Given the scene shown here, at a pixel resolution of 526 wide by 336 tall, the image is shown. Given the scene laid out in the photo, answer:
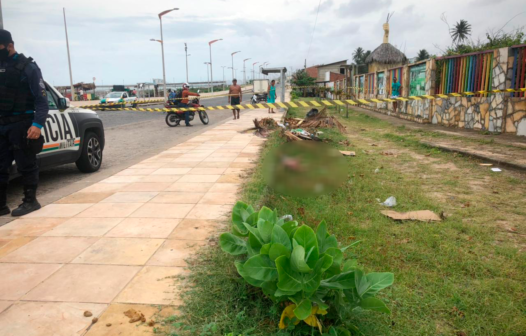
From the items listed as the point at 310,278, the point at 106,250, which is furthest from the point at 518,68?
the point at 106,250

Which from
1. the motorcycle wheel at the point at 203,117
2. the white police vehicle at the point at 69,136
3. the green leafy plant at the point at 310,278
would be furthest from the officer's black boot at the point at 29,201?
the motorcycle wheel at the point at 203,117

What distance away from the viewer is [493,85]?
1111 cm

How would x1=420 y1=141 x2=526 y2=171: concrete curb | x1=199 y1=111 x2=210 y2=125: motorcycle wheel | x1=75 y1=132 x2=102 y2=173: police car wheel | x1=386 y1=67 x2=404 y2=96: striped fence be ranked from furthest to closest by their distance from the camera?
x1=386 y1=67 x2=404 y2=96: striped fence
x1=199 y1=111 x2=210 y2=125: motorcycle wheel
x1=75 y1=132 x2=102 y2=173: police car wheel
x1=420 y1=141 x2=526 y2=171: concrete curb

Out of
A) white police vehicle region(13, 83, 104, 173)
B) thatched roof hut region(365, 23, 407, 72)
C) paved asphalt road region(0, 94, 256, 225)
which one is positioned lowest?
paved asphalt road region(0, 94, 256, 225)

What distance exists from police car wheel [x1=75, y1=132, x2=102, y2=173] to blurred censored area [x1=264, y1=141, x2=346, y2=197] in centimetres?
316

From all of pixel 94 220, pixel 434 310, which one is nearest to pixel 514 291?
pixel 434 310

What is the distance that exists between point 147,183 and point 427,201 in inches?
157

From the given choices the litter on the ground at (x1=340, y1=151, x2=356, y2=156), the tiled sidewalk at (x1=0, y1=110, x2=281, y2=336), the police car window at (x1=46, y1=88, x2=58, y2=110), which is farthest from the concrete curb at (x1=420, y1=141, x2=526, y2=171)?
the police car window at (x1=46, y1=88, x2=58, y2=110)

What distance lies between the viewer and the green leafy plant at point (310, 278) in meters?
2.20

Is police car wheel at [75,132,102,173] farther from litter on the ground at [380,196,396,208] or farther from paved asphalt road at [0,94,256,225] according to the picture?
litter on the ground at [380,196,396,208]

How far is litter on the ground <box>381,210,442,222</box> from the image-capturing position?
4656 millimetres

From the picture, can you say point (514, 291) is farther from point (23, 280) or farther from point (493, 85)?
point (493, 85)

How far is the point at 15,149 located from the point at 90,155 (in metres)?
2.85

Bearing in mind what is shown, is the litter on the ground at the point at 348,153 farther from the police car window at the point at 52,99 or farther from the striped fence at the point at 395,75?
the striped fence at the point at 395,75
